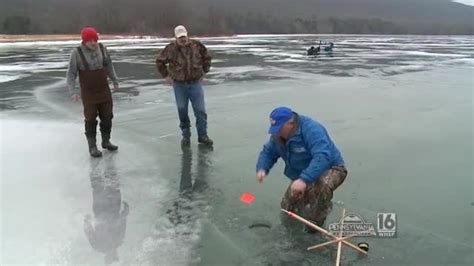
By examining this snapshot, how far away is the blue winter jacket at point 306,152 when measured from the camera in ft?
13.4

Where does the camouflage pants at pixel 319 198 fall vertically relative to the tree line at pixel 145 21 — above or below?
below

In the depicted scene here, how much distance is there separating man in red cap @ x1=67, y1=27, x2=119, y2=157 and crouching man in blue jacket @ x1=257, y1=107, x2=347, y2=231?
3165mm

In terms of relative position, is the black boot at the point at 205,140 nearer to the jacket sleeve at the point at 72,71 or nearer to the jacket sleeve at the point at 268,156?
the jacket sleeve at the point at 72,71

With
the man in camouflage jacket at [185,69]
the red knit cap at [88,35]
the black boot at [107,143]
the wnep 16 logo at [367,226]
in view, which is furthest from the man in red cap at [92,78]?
the wnep 16 logo at [367,226]

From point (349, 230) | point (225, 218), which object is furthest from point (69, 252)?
point (349, 230)

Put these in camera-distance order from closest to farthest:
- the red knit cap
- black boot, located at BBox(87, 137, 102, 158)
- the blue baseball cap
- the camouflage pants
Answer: the blue baseball cap → the camouflage pants → the red knit cap → black boot, located at BBox(87, 137, 102, 158)

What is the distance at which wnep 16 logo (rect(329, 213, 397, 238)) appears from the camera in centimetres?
435

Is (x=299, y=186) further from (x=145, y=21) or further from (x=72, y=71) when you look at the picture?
(x=145, y=21)

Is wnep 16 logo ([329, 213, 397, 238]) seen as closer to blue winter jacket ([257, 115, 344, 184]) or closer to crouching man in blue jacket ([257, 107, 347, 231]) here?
crouching man in blue jacket ([257, 107, 347, 231])

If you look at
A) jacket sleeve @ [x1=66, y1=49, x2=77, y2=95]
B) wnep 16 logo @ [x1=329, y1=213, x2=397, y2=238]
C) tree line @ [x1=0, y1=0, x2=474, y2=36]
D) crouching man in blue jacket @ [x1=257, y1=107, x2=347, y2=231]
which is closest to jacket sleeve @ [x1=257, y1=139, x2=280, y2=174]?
crouching man in blue jacket @ [x1=257, y1=107, x2=347, y2=231]

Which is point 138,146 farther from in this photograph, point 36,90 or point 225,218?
point 36,90

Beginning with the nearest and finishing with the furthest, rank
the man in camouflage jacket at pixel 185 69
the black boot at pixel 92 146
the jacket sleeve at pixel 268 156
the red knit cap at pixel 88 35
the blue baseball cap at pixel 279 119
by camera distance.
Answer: the blue baseball cap at pixel 279 119 → the jacket sleeve at pixel 268 156 → the red knit cap at pixel 88 35 → the black boot at pixel 92 146 → the man in camouflage jacket at pixel 185 69

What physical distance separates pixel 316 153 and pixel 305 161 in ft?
0.87

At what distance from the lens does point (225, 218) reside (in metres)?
4.70
